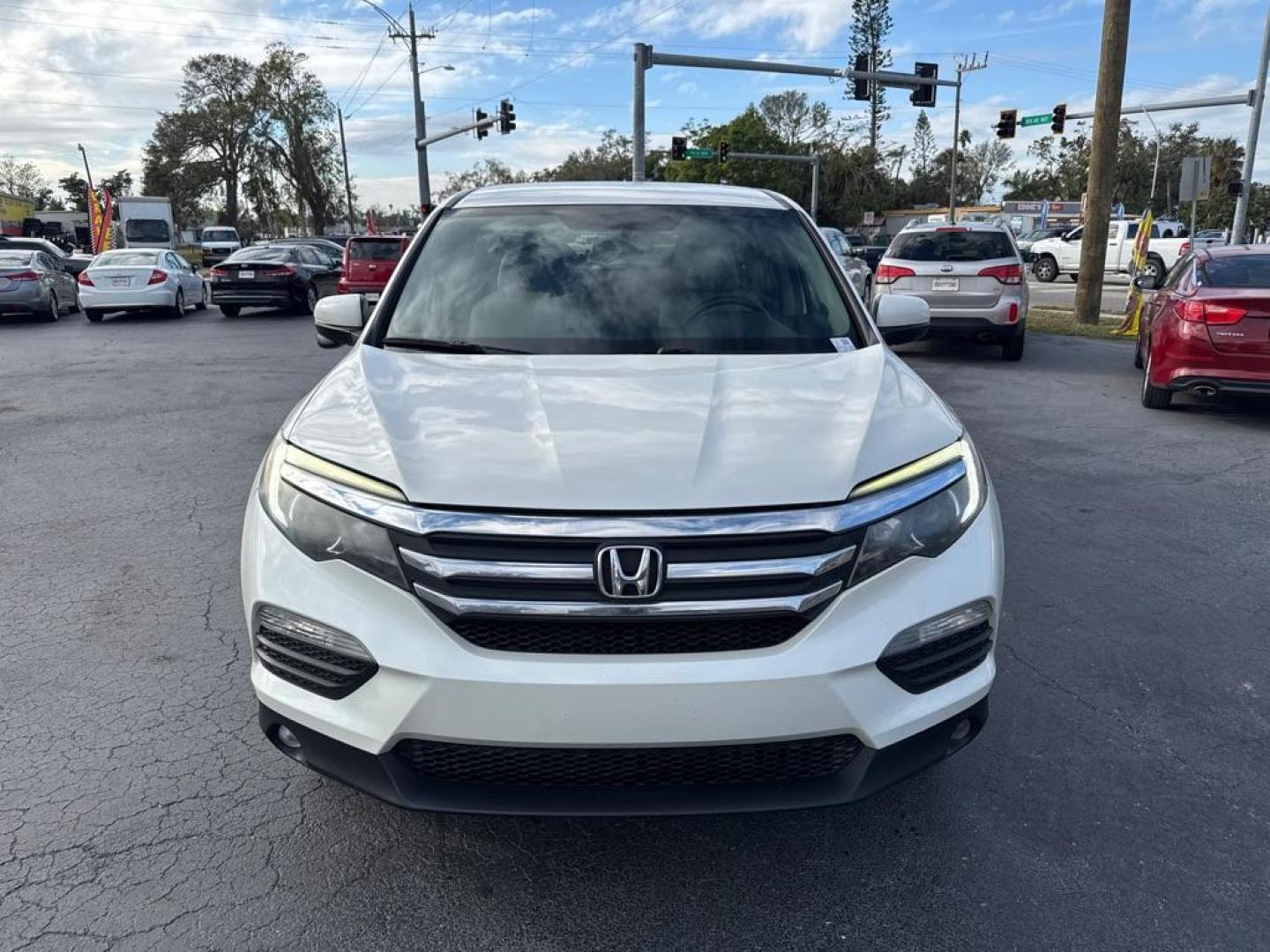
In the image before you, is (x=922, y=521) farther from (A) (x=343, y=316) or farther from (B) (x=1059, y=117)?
(B) (x=1059, y=117)

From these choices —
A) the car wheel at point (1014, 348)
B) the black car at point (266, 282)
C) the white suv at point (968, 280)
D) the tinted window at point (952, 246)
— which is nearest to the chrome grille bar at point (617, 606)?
the white suv at point (968, 280)

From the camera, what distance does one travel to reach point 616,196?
4.03 m

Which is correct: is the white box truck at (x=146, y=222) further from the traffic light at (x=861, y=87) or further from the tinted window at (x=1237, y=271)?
the tinted window at (x=1237, y=271)

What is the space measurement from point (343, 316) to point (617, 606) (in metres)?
→ 2.48

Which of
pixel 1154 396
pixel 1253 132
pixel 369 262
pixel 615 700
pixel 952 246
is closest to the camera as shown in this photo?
pixel 615 700

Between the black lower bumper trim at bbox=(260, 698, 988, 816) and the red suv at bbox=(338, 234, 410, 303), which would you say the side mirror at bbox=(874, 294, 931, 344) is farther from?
the red suv at bbox=(338, 234, 410, 303)

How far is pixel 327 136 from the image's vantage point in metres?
59.5

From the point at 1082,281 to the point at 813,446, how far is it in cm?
1548

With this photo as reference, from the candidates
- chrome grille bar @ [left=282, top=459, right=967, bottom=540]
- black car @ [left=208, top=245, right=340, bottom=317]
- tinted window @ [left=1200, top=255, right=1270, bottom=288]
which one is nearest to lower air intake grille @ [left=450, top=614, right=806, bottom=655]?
chrome grille bar @ [left=282, top=459, right=967, bottom=540]

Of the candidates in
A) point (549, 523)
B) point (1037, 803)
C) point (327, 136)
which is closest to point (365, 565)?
point (549, 523)

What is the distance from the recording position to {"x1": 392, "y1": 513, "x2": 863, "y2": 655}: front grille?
6.86 ft

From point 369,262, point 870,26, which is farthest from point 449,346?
point 870,26

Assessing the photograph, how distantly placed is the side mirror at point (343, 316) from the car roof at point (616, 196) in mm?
611

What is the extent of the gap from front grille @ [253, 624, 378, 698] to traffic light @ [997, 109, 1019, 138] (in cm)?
3114
